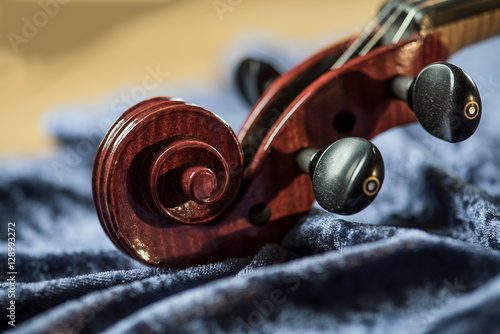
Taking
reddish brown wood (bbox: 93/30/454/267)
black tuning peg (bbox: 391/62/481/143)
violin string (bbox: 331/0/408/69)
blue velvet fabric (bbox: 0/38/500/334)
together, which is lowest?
blue velvet fabric (bbox: 0/38/500/334)

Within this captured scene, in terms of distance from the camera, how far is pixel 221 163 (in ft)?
1.75

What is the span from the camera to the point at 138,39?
2158 millimetres

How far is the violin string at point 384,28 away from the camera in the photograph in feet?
2.24

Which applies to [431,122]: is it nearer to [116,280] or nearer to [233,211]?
[233,211]

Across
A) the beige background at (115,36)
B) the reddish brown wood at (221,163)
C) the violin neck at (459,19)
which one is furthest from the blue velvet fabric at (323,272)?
the beige background at (115,36)

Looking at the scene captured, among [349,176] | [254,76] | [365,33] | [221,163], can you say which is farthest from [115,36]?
[349,176]

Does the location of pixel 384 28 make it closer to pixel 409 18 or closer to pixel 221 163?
pixel 409 18

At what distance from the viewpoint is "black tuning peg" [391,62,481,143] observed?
0.50 m

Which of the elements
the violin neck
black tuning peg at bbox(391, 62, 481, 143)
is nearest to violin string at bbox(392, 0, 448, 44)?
the violin neck

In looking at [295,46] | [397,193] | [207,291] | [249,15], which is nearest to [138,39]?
[249,15]

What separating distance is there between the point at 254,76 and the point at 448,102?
0.34m

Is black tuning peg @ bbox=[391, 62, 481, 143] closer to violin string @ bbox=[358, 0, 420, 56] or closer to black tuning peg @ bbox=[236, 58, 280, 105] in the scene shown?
violin string @ bbox=[358, 0, 420, 56]

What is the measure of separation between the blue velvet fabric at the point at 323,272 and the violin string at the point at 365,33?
19cm

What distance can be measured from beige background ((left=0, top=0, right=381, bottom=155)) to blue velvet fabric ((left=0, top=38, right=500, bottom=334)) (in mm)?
1011
